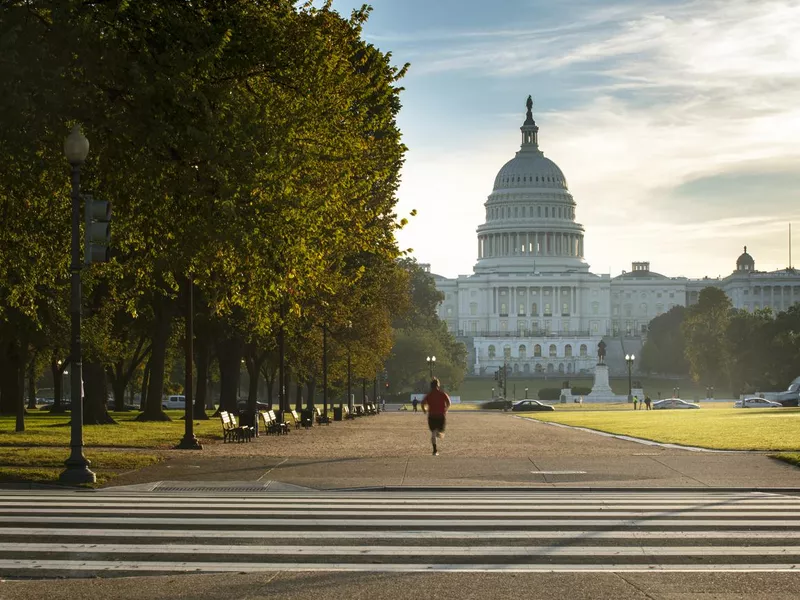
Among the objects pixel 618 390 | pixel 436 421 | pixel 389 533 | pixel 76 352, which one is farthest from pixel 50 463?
pixel 618 390

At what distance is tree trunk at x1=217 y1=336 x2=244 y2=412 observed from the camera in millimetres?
65438

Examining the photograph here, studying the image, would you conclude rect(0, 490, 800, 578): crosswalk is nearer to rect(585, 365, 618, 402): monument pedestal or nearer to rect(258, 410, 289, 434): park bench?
rect(258, 410, 289, 434): park bench

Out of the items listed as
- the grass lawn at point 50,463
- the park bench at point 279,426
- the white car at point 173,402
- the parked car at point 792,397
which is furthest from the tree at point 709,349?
the grass lawn at point 50,463

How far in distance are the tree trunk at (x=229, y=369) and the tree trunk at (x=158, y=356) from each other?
11.5ft

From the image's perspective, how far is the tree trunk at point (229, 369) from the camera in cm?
6544

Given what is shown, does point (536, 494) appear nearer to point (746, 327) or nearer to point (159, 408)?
point (159, 408)

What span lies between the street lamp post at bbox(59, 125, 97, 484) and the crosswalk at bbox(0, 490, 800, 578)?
2.00 m

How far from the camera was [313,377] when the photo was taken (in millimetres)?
85875

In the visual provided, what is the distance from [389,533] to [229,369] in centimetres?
5122

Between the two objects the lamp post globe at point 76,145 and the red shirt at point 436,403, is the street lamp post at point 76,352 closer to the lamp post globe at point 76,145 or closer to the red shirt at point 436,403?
the lamp post globe at point 76,145

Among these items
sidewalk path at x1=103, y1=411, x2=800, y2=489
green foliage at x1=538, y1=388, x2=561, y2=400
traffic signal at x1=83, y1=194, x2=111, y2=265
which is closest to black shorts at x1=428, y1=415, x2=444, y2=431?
sidewalk path at x1=103, y1=411, x2=800, y2=489

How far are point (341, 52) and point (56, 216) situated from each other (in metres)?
7.81

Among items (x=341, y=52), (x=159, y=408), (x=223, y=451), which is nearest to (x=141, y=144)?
(x=341, y=52)

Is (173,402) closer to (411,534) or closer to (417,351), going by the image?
(417,351)
